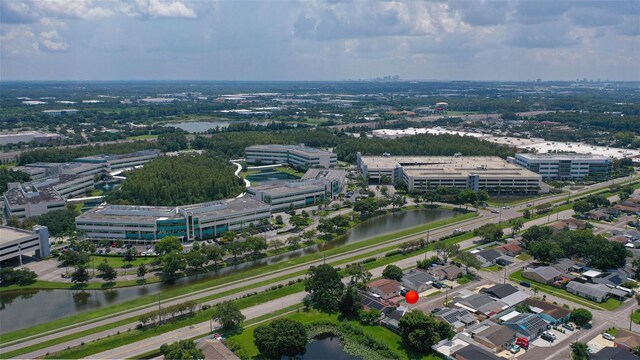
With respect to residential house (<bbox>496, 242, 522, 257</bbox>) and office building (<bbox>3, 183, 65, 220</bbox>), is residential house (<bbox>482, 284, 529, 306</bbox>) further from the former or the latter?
office building (<bbox>3, 183, 65, 220</bbox>)

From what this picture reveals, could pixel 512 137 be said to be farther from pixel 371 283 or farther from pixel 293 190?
pixel 371 283

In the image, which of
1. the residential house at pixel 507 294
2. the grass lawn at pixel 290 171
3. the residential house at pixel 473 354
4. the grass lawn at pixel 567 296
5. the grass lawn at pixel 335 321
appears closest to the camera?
the residential house at pixel 473 354

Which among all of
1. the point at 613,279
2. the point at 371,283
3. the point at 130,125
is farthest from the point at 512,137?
the point at 130,125

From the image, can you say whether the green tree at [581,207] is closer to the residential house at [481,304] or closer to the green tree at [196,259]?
the residential house at [481,304]

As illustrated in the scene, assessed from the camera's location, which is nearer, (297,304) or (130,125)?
(297,304)

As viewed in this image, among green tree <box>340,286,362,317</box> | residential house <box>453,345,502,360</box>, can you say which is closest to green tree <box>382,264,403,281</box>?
green tree <box>340,286,362,317</box>

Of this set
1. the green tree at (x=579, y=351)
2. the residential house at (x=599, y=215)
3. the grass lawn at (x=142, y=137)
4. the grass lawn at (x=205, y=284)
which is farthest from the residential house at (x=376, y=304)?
the grass lawn at (x=142, y=137)

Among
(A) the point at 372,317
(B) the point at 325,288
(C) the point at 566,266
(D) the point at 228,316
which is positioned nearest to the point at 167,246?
(D) the point at 228,316
